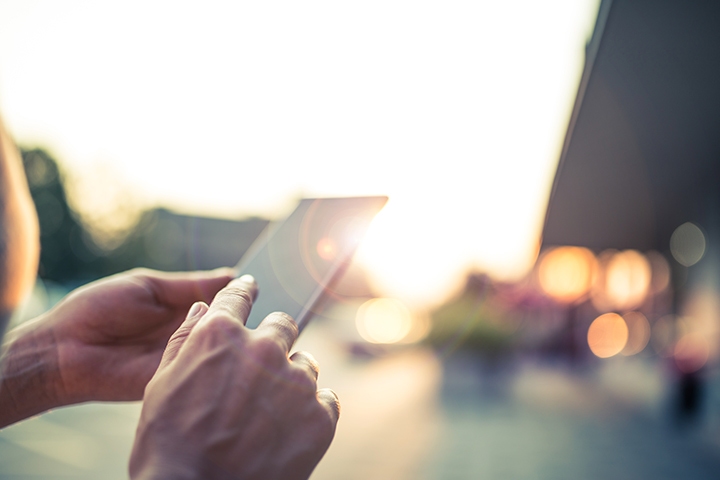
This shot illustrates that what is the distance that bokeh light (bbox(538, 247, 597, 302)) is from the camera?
2030cm

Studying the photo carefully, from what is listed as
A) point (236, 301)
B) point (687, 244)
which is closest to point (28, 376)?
point (236, 301)

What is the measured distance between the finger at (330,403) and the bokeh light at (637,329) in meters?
25.3

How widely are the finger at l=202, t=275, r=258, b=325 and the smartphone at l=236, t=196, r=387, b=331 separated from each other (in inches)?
7.7

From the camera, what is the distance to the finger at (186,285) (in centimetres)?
208

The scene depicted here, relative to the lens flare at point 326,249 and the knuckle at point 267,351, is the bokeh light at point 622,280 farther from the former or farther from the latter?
the knuckle at point 267,351

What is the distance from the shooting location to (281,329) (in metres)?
1.23

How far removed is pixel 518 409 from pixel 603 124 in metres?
5.37

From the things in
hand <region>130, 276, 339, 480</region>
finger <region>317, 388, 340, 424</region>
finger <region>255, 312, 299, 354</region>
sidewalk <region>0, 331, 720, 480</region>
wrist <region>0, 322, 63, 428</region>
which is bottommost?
sidewalk <region>0, 331, 720, 480</region>

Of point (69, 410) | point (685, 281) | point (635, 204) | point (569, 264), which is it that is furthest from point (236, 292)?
point (569, 264)

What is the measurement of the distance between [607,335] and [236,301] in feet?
75.9

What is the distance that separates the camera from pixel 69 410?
7.79m

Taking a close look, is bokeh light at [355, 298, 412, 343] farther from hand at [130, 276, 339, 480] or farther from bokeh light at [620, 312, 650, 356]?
hand at [130, 276, 339, 480]

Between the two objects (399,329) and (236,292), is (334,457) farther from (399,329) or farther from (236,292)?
(399,329)

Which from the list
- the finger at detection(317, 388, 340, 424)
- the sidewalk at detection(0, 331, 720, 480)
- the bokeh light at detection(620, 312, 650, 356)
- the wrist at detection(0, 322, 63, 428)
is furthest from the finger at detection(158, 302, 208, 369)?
the bokeh light at detection(620, 312, 650, 356)
